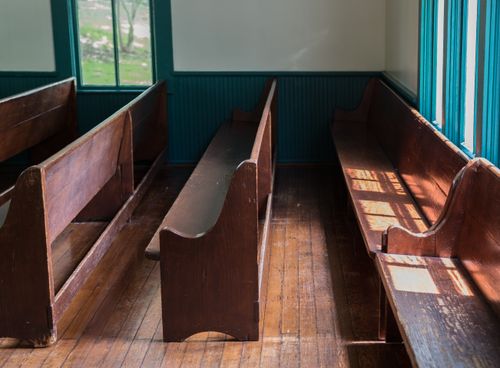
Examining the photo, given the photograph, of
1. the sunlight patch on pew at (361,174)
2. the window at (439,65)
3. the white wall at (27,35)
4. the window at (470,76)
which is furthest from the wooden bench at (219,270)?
the white wall at (27,35)

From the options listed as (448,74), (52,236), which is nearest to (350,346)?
(52,236)

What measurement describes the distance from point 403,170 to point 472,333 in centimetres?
242

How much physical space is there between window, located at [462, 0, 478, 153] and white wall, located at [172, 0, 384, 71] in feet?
10.2

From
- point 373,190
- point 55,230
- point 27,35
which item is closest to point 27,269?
point 55,230

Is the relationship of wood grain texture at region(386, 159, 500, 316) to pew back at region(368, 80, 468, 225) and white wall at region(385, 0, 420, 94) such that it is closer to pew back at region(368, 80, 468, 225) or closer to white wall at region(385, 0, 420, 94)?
pew back at region(368, 80, 468, 225)

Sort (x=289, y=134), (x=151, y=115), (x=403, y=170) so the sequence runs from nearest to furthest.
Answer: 1. (x=403, y=170)
2. (x=151, y=115)
3. (x=289, y=134)

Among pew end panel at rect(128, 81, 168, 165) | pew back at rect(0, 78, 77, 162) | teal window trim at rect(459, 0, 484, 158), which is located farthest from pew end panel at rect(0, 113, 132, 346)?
pew end panel at rect(128, 81, 168, 165)

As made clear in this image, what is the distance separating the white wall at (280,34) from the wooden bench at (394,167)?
2.06 feet

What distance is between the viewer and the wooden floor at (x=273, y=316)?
3.56m

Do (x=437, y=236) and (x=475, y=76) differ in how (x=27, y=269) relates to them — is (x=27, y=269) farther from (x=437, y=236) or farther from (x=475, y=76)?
(x=475, y=76)

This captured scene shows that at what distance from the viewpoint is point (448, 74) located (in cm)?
453

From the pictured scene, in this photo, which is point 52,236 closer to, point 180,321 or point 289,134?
point 180,321

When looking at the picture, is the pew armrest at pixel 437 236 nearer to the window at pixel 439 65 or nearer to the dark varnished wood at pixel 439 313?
the dark varnished wood at pixel 439 313

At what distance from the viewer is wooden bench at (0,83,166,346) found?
3564 millimetres
